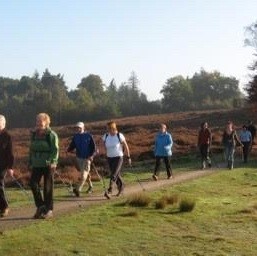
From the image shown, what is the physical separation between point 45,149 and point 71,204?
9.11ft

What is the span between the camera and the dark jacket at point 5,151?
12.3m

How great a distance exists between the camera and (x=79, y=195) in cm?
1600

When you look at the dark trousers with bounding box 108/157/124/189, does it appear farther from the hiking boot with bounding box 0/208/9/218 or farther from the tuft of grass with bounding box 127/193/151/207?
the hiking boot with bounding box 0/208/9/218

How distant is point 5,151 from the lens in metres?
12.4

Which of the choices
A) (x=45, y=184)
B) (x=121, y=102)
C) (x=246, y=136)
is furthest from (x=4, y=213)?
(x=121, y=102)

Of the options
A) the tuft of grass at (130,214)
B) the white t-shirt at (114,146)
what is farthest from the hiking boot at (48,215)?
the white t-shirt at (114,146)

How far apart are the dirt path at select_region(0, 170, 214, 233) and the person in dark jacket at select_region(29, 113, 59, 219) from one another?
1.61ft

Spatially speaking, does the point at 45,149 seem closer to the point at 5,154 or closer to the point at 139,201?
the point at 5,154

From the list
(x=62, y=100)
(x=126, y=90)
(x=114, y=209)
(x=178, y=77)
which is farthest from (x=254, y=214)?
(x=126, y=90)

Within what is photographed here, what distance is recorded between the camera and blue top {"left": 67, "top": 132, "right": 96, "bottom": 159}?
53.0 feet

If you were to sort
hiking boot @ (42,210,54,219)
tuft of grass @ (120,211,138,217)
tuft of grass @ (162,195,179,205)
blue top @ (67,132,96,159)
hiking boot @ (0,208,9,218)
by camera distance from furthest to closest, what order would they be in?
blue top @ (67,132,96,159) < tuft of grass @ (162,195,179,205) < tuft of grass @ (120,211,138,217) < hiking boot @ (0,208,9,218) < hiking boot @ (42,210,54,219)

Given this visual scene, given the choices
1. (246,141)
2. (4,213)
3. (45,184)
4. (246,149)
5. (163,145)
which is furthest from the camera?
(246,141)

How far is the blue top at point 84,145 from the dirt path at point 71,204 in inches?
40.7

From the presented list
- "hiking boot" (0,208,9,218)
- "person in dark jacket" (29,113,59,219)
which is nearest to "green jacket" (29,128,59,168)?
"person in dark jacket" (29,113,59,219)
